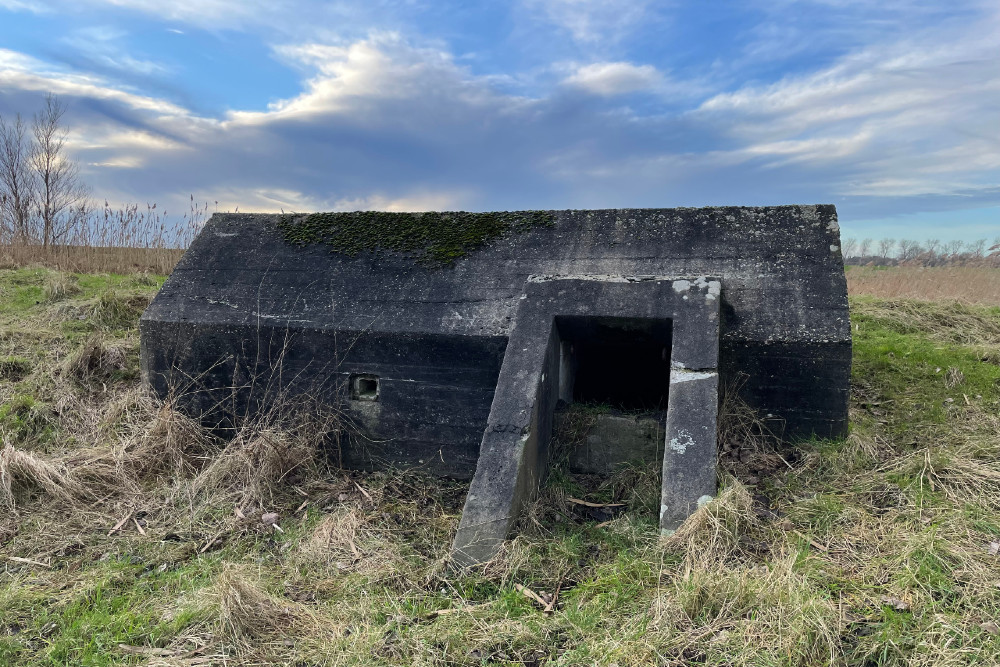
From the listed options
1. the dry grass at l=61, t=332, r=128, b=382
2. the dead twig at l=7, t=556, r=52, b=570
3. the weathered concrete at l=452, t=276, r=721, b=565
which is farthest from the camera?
the dry grass at l=61, t=332, r=128, b=382

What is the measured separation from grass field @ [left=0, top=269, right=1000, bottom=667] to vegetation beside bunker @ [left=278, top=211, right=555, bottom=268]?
189 centimetres

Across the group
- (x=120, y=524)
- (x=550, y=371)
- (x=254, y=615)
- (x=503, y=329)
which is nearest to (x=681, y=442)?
(x=550, y=371)

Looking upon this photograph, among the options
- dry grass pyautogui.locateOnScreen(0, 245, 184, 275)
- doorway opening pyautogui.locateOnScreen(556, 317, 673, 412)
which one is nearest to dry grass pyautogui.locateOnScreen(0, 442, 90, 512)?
doorway opening pyautogui.locateOnScreen(556, 317, 673, 412)

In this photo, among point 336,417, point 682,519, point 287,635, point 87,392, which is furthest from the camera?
point 87,392

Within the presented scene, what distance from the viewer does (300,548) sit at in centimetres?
411

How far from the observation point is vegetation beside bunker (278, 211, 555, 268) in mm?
5996

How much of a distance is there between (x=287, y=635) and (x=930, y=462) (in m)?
4.14

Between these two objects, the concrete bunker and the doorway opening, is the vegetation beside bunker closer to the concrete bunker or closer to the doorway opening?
the concrete bunker

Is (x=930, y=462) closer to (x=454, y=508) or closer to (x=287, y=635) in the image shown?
(x=454, y=508)

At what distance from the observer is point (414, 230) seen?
248 inches

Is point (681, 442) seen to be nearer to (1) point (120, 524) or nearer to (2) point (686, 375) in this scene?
(2) point (686, 375)

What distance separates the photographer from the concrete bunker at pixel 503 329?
4422 mm

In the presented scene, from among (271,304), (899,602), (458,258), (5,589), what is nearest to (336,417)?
(271,304)

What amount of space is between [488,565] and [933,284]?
12540mm
